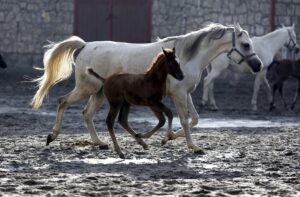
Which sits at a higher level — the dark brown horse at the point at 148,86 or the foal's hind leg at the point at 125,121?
the dark brown horse at the point at 148,86

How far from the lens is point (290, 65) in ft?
71.3

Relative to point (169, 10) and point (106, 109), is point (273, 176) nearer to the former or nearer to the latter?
point (106, 109)

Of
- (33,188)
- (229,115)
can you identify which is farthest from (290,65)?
(33,188)

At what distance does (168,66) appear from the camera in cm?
1169

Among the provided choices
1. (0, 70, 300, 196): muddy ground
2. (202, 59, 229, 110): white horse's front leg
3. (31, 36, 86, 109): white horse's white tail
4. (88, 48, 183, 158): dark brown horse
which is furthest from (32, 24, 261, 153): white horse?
(202, 59, 229, 110): white horse's front leg

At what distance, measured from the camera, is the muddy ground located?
912cm

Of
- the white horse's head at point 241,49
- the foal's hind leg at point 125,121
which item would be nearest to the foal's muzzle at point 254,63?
the white horse's head at point 241,49

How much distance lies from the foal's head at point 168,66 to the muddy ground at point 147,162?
1.03 m

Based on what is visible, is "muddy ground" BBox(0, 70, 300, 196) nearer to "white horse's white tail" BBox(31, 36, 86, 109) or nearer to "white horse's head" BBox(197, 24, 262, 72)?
"white horse's white tail" BBox(31, 36, 86, 109)

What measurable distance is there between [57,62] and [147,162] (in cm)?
286

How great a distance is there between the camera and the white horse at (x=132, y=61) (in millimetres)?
12633

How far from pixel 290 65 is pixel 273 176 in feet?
38.6

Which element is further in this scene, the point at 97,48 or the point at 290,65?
the point at 290,65

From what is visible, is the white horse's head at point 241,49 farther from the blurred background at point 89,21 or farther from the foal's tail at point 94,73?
the blurred background at point 89,21
